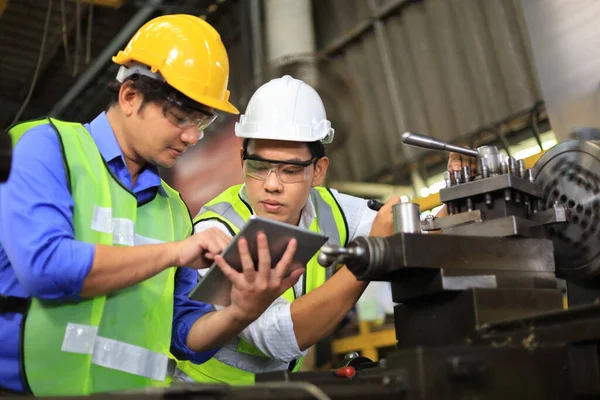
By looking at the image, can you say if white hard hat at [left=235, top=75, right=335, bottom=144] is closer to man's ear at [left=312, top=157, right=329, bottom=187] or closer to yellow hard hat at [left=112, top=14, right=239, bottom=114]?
man's ear at [left=312, top=157, right=329, bottom=187]

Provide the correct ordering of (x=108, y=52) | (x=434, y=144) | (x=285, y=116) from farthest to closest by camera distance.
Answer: (x=108, y=52)
(x=285, y=116)
(x=434, y=144)

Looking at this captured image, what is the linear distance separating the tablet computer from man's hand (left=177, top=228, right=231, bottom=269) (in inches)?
1.7

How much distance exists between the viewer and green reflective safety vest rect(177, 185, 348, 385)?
6.87 ft

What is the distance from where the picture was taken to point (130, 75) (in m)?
1.85

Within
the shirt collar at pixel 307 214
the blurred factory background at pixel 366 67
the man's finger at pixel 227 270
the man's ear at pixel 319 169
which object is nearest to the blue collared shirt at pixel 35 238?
the man's finger at pixel 227 270

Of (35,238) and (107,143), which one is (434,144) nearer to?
(107,143)

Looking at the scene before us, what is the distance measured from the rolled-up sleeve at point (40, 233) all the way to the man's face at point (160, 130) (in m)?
0.28

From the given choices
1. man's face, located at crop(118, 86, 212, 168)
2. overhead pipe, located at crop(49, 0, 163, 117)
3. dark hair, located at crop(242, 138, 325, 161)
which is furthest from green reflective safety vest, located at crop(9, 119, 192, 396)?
overhead pipe, located at crop(49, 0, 163, 117)

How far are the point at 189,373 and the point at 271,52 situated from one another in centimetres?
304

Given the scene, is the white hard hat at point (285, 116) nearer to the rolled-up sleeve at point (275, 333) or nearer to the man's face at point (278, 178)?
the man's face at point (278, 178)

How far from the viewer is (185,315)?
76.5 inches

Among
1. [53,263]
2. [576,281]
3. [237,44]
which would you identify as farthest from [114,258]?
[237,44]

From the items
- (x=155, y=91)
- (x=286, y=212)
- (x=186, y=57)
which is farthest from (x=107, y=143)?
(x=286, y=212)

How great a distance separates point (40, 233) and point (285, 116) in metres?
1.01
